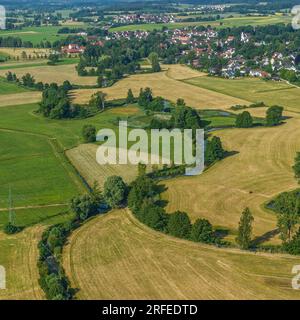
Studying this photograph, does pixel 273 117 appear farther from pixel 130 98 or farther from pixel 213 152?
pixel 130 98

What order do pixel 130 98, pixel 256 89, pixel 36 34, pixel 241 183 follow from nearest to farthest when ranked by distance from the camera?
pixel 241 183 < pixel 130 98 < pixel 256 89 < pixel 36 34

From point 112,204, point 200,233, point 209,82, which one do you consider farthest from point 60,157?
point 209,82

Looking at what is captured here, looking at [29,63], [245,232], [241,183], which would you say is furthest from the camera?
[29,63]

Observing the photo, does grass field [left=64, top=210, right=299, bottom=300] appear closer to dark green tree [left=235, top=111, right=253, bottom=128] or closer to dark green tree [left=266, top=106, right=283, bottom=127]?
dark green tree [left=235, top=111, right=253, bottom=128]

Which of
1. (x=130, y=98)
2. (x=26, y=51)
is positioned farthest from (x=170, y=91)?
(x=26, y=51)

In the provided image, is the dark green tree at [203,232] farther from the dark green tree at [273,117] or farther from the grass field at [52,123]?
the dark green tree at [273,117]

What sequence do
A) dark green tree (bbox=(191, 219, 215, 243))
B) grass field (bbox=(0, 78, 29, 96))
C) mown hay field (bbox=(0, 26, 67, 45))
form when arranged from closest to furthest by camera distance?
dark green tree (bbox=(191, 219, 215, 243))
grass field (bbox=(0, 78, 29, 96))
mown hay field (bbox=(0, 26, 67, 45))

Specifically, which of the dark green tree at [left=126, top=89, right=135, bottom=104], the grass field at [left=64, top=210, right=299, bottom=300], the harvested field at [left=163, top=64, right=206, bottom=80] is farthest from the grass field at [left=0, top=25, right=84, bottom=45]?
the grass field at [left=64, top=210, right=299, bottom=300]
